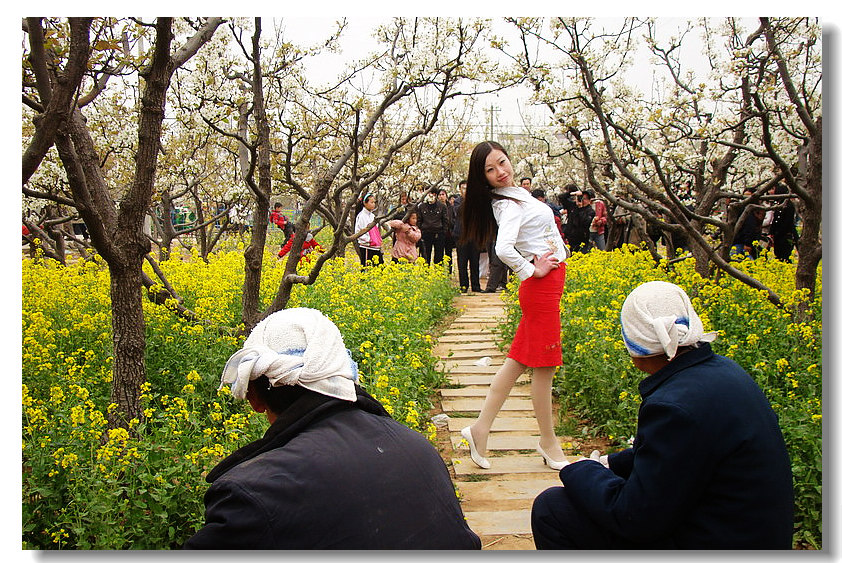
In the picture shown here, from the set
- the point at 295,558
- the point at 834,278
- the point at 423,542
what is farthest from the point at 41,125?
the point at 834,278

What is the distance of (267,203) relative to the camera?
4.76 meters

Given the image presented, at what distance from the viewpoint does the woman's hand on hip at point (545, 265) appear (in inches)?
145

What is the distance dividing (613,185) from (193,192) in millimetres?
5317

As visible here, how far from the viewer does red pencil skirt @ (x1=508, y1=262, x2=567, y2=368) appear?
3.71 m

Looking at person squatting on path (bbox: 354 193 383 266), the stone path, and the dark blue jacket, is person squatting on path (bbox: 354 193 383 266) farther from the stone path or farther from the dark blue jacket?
the dark blue jacket

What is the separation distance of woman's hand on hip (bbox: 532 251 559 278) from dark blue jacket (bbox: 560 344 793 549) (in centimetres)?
165

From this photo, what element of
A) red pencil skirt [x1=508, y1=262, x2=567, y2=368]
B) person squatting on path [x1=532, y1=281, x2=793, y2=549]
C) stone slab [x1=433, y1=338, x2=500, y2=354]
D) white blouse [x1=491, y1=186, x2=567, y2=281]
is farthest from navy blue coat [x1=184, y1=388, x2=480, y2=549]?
stone slab [x1=433, y1=338, x2=500, y2=354]

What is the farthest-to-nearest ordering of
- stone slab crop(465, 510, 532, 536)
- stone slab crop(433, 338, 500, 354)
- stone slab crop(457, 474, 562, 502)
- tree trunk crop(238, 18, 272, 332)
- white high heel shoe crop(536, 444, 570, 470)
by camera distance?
stone slab crop(433, 338, 500, 354)
tree trunk crop(238, 18, 272, 332)
white high heel shoe crop(536, 444, 570, 470)
stone slab crop(457, 474, 562, 502)
stone slab crop(465, 510, 532, 536)

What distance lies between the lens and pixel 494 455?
4180 mm

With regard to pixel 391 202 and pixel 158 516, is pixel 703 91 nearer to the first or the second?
pixel 158 516

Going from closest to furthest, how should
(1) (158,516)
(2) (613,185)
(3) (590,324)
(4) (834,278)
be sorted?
(1) (158,516), (4) (834,278), (3) (590,324), (2) (613,185)

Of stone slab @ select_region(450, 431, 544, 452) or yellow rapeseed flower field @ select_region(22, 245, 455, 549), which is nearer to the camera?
yellow rapeseed flower field @ select_region(22, 245, 455, 549)

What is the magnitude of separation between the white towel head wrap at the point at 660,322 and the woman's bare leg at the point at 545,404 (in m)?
1.59

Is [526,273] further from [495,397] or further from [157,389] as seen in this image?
[157,389]
